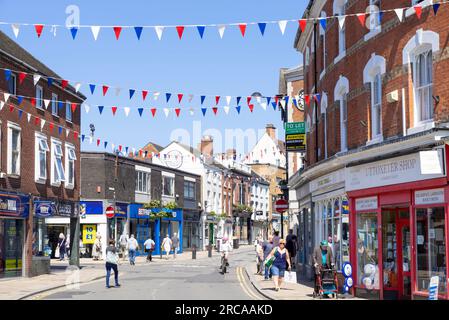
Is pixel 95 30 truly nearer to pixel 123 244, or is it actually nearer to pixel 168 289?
pixel 168 289

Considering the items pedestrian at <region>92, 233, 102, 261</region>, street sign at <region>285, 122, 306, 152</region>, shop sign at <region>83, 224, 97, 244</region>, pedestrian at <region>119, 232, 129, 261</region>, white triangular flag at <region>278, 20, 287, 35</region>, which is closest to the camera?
white triangular flag at <region>278, 20, 287, 35</region>

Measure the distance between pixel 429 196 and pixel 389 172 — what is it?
188 centimetres

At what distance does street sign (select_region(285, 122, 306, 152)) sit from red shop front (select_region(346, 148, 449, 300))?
10.3m

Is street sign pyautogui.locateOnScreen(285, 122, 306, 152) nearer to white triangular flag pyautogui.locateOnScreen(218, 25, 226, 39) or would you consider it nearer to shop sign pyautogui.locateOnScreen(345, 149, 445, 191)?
shop sign pyautogui.locateOnScreen(345, 149, 445, 191)

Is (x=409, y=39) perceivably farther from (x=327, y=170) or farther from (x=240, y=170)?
(x=240, y=170)

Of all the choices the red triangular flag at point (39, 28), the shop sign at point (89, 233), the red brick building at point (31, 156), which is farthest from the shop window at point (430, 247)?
the shop sign at point (89, 233)

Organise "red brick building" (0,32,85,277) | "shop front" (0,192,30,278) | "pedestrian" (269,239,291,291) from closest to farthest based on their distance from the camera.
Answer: "pedestrian" (269,239,291,291) → "shop front" (0,192,30,278) → "red brick building" (0,32,85,277)

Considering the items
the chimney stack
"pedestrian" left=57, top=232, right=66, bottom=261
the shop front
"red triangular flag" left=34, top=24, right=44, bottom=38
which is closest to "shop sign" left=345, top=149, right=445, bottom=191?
"red triangular flag" left=34, top=24, right=44, bottom=38

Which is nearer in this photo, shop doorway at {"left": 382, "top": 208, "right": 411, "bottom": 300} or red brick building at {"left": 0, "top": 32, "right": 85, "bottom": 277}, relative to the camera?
shop doorway at {"left": 382, "top": 208, "right": 411, "bottom": 300}

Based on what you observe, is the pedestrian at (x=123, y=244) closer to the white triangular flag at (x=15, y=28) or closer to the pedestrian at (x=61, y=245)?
the pedestrian at (x=61, y=245)

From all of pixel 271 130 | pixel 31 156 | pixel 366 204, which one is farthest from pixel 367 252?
pixel 271 130

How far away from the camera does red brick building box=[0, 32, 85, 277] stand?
87.9ft
